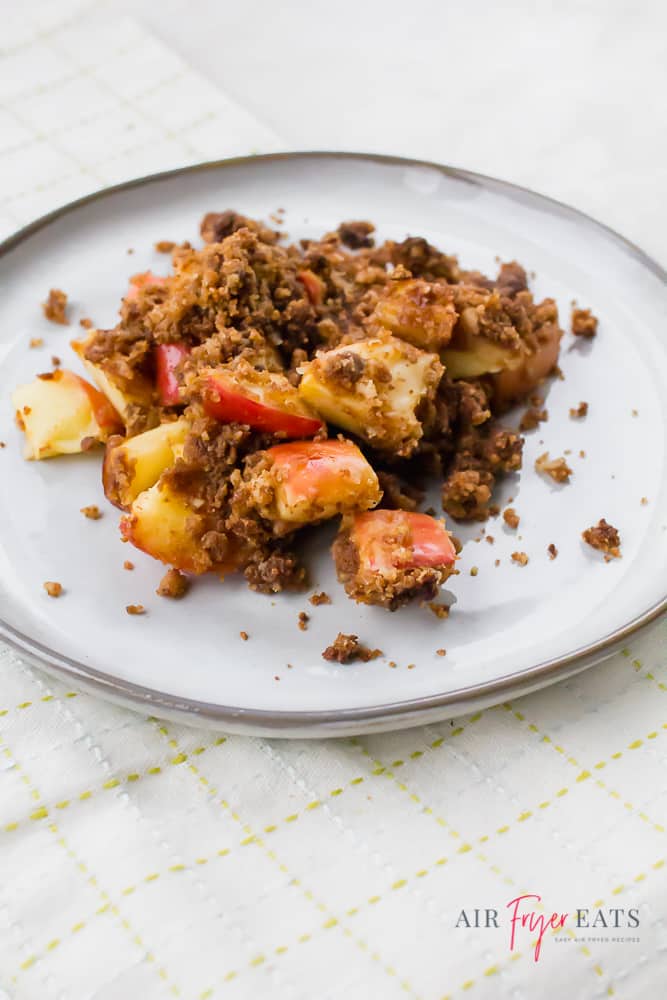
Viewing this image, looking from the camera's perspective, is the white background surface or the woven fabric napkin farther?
the white background surface

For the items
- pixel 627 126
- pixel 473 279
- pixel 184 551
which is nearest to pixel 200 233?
pixel 473 279

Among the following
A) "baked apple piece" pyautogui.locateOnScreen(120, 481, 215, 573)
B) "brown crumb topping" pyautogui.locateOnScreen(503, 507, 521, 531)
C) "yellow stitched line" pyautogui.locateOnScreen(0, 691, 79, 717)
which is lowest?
"yellow stitched line" pyautogui.locateOnScreen(0, 691, 79, 717)

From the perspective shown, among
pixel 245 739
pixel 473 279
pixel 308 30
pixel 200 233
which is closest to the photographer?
pixel 245 739

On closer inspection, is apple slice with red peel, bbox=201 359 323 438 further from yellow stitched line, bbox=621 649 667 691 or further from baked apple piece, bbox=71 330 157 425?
yellow stitched line, bbox=621 649 667 691

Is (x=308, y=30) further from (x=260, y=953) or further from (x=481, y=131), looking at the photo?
(x=260, y=953)

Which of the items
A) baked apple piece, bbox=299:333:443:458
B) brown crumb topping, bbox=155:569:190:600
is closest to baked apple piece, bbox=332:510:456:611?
baked apple piece, bbox=299:333:443:458
